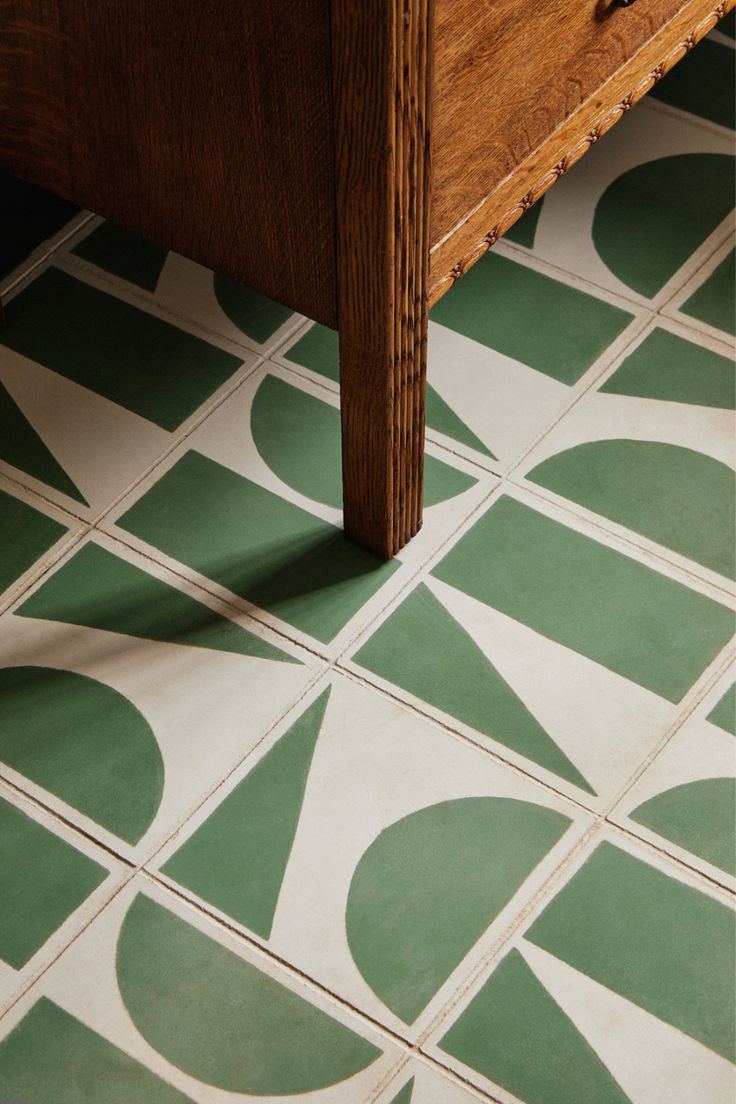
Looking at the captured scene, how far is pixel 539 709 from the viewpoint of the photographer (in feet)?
4.27

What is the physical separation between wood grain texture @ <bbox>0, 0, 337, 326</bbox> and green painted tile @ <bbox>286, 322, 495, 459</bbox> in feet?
A: 1.08

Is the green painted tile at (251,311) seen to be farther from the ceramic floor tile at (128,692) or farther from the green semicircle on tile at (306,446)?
the ceramic floor tile at (128,692)

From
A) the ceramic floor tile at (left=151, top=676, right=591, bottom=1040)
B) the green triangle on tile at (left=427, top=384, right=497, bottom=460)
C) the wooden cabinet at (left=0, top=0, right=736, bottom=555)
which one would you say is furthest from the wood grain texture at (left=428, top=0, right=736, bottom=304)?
the ceramic floor tile at (left=151, top=676, right=591, bottom=1040)

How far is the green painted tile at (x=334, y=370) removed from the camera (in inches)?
58.9

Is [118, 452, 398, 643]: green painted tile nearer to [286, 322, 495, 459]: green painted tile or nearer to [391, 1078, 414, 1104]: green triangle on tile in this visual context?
[286, 322, 495, 459]: green painted tile

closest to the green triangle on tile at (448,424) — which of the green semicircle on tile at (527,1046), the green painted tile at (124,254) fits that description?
the green painted tile at (124,254)

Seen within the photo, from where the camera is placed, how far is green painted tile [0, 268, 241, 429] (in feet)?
4.99

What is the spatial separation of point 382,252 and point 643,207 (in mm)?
719

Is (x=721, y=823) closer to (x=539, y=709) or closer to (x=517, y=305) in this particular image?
(x=539, y=709)

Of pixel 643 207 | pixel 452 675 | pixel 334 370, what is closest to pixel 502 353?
pixel 334 370

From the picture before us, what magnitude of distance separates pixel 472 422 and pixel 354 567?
8.7 inches

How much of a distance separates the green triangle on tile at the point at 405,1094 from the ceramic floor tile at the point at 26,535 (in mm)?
582

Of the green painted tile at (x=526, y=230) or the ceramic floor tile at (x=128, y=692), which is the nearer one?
the ceramic floor tile at (x=128, y=692)

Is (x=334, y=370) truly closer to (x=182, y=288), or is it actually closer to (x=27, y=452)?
(x=182, y=288)
